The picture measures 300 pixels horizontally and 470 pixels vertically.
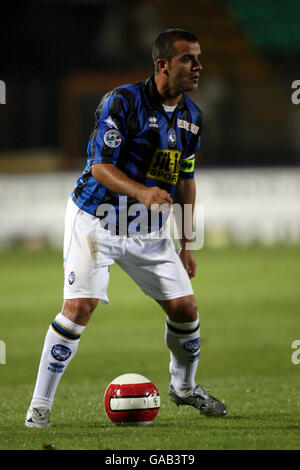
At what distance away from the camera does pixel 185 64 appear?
223 inches

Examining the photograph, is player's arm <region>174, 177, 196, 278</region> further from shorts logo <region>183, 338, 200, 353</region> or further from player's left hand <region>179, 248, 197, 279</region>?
shorts logo <region>183, 338, 200, 353</region>

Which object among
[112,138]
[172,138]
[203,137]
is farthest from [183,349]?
[203,137]

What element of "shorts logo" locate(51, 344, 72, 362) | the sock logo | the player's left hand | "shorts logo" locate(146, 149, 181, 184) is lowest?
the sock logo

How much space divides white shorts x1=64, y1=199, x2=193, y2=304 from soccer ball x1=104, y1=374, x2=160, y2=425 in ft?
1.82

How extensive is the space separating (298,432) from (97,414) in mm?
1471

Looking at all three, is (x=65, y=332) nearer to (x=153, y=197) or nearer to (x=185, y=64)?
(x=153, y=197)

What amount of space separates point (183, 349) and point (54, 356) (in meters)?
0.90

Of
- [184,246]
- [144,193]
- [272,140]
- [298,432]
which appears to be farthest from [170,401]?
[272,140]

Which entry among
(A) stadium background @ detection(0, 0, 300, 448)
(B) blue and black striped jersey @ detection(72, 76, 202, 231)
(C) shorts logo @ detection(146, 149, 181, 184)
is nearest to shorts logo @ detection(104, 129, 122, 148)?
(B) blue and black striped jersey @ detection(72, 76, 202, 231)

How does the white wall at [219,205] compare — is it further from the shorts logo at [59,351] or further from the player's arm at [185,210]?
the shorts logo at [59,351]

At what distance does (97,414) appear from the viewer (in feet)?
20.3

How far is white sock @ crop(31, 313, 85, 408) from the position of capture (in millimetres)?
5621

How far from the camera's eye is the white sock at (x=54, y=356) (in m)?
5.62

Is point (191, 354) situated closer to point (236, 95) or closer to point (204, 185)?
point (204, 185)
